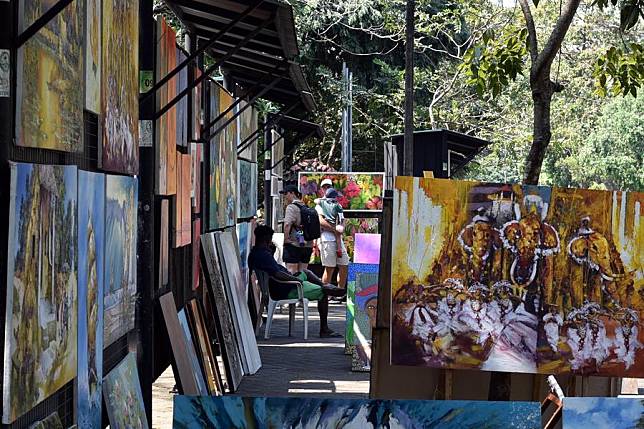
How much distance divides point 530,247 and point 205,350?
349cm

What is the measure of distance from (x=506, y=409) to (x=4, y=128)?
2.27 meters

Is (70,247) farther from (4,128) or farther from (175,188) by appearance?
(175,188)

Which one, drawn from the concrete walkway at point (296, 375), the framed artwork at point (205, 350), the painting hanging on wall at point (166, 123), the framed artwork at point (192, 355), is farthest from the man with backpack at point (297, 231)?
the painting hanging on wall at point (166, 123)

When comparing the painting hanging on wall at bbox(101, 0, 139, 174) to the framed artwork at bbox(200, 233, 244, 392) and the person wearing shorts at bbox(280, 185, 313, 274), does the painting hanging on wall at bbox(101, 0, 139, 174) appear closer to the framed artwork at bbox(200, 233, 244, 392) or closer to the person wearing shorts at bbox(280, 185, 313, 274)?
the framed artwork at bbox(200, 233, 244, 392)

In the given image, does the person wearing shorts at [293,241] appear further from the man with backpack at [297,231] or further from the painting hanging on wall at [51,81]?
the painting hanging on wall at [51,81]

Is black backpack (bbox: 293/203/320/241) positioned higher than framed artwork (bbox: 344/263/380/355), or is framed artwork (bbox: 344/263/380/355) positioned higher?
black backpack (bbox: 293/203/320/241)

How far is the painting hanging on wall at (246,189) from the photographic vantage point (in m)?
15.8

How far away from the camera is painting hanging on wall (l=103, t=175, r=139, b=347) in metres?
6.39

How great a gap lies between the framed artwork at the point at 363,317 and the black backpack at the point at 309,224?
5883 millimetres

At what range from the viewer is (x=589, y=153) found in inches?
2274

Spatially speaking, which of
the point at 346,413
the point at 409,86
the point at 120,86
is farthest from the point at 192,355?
the point at 409,86

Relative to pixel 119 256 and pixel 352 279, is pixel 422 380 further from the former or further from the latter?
pixel 352 279

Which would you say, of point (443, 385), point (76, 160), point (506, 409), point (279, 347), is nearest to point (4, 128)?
point (76, 160)

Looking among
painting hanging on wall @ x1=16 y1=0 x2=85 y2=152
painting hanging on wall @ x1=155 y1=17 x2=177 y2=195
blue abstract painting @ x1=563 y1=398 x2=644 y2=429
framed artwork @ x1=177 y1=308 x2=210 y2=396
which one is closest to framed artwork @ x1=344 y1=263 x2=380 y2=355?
framed artwork @ x1=177 y1=308 x2=210 y2=396
